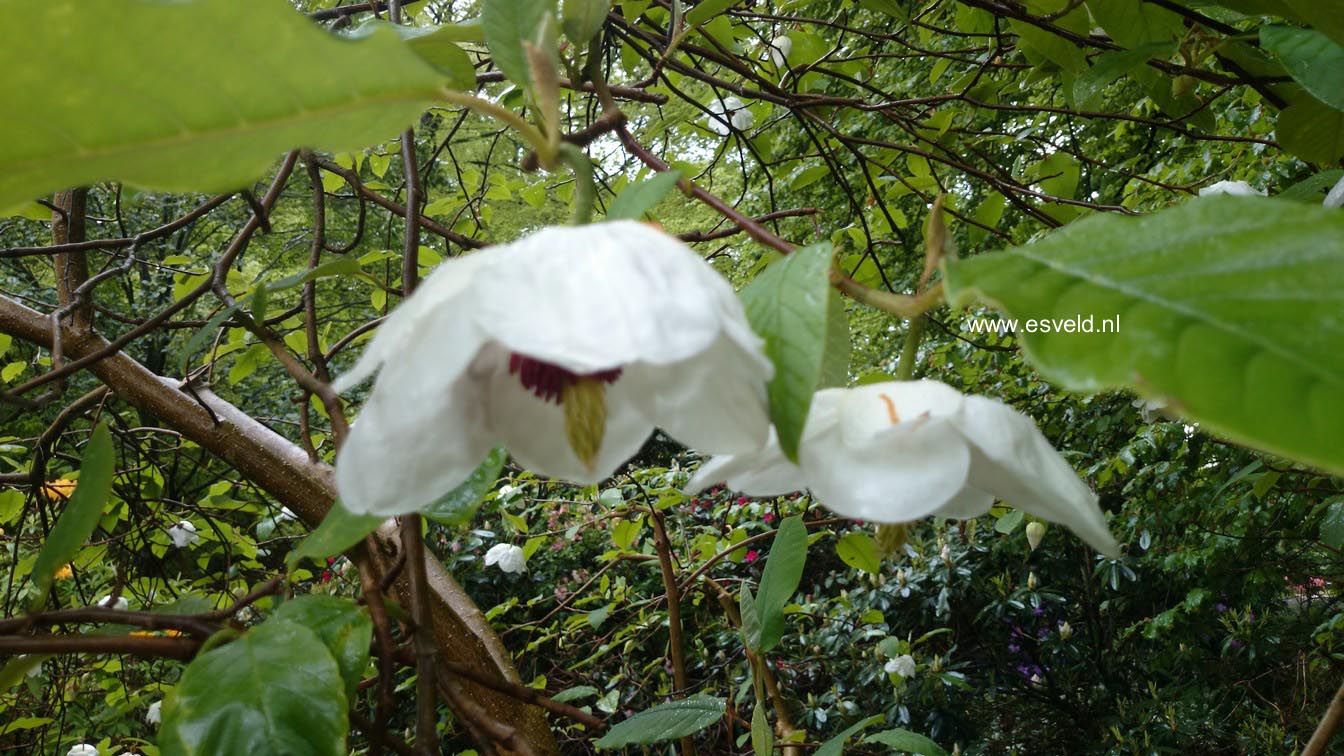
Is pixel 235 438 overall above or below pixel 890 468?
below

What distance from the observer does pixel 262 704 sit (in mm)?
524

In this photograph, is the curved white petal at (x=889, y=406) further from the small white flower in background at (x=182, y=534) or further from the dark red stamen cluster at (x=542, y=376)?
the small white flower in background at (x=182, y=534)

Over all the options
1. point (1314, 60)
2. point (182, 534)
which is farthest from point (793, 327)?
point (182, 534)

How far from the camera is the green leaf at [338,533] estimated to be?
0.58 metres

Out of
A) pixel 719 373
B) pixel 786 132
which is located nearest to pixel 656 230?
pixel 719 373

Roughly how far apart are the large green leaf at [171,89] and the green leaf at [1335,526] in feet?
6.85

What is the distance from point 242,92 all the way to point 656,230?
7.3 inches

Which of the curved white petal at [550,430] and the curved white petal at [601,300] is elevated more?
the curved white petal at [601,300]

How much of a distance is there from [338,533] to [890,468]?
15.2 inches

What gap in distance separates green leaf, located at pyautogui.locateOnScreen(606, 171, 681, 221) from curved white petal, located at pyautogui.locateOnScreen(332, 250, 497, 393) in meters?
0.09

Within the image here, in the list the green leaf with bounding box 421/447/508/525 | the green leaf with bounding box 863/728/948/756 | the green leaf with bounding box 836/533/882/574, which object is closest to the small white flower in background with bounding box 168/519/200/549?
the green leaf with bounding box 836/533/882/574

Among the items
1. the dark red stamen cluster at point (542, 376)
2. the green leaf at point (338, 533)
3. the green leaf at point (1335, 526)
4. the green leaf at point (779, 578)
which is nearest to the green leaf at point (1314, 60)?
the green leaf at point (779, 578)

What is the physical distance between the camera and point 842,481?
1.47 feet

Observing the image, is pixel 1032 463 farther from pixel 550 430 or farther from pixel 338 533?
pixel 338 533
